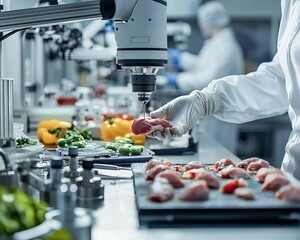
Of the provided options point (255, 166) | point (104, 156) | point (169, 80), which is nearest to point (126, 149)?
point (104, 156)

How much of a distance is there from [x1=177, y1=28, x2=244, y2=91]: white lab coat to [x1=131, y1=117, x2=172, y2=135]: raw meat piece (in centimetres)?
454

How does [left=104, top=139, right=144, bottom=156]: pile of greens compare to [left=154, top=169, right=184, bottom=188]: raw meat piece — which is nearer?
[left=154, top=169, right=184, bottom=188]: raw meat piece

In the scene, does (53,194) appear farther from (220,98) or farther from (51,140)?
(51,140)

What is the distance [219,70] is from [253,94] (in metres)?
4.07

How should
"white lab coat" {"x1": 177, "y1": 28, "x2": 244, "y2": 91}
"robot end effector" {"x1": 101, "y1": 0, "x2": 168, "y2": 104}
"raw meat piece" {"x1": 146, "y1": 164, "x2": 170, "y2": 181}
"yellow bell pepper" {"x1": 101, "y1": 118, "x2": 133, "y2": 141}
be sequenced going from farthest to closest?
"white lab coat" {"x1": 177, "y1": 28, "x2": 244, "y2": 91} → "yellow bell pepper" {"x1": 101, "y1": 118, "x2": 133, "y2": 141} → "robot end effector" {"x1": 101, "y1": 0, "x2": 168, "y2": 104} → "raw meat piece" {"x1": 146, "y1": 164, "x2": 170, "y2": 181}

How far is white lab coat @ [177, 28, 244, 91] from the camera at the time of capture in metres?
6.76

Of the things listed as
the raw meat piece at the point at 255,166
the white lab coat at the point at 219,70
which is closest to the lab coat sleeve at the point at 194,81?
the white lab coat at the point at 219,70

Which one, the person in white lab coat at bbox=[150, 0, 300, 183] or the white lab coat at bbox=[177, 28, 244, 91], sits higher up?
the white lab coat at bbox=[177, 28, 244, 91]

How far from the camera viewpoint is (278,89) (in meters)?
2.72

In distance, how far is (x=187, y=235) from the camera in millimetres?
1391

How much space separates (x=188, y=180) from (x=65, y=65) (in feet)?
16.7

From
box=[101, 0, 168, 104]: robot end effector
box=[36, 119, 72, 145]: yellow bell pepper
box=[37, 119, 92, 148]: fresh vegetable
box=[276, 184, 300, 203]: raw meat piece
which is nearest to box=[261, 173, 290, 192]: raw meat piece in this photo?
box=[276, 184, 300, 203]: raw meat piece

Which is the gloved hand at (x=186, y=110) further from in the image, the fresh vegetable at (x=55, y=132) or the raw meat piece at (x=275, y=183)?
the raw meat piece at (x=275, y=183)

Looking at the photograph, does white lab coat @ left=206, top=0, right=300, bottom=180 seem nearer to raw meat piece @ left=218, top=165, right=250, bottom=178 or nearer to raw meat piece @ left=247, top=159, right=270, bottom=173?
raw meat piece @ left=247, top=159, right=270, bottom=173
